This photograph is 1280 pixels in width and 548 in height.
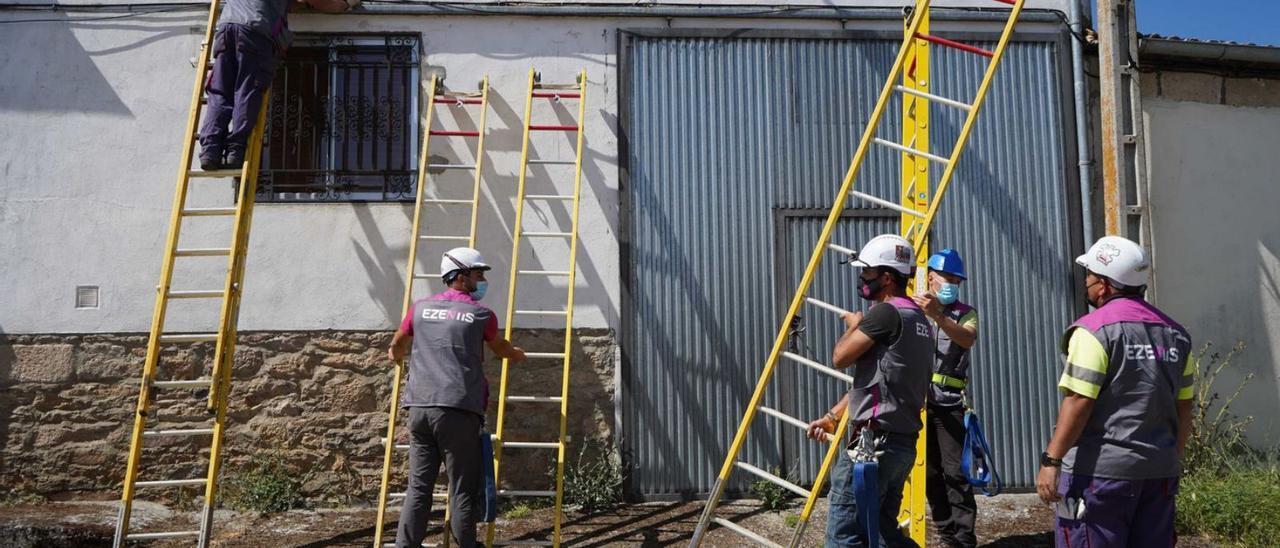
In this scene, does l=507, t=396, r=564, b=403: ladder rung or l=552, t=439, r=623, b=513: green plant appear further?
l=552, t=439, r=623, b=513: green plant

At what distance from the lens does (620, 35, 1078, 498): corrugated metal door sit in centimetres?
733

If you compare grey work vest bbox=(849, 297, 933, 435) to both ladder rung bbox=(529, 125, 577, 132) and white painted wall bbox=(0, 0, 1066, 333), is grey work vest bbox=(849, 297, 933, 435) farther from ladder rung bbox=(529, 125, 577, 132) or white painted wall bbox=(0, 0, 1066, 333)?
ladder rung bbox=(529, 125, 577, 132)

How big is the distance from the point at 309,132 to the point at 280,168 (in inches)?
13.1

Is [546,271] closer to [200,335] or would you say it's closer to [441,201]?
[441,201]

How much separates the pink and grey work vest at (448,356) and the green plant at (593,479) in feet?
5.47

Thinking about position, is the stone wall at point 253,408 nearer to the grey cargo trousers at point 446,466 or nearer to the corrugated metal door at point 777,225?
the corrugated metal door at point 777,225

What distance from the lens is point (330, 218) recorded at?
7.26m

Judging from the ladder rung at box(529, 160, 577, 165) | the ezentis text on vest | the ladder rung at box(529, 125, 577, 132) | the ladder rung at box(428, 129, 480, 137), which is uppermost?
the ladder rung at box(529, 125, 577, 132)

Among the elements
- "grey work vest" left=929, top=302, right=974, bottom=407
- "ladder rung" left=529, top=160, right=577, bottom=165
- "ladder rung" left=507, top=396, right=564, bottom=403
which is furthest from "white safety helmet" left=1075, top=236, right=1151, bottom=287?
"ladder rung" left=529, top=160, right=577, bottom=165

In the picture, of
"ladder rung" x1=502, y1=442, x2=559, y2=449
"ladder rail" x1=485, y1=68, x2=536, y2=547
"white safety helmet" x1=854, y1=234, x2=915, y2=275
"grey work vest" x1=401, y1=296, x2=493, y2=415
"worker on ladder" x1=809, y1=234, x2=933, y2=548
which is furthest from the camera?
"ladder rung" x1=502, y1=442, x2=559, y2=449

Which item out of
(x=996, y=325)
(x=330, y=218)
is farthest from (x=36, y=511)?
(x=996, y=325)

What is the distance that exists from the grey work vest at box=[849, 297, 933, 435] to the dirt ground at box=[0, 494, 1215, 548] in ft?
6.53

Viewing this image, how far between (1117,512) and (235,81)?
17.6 feet

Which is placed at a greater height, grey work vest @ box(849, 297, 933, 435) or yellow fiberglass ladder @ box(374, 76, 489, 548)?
yellow fiberglass ladder @ box(374, 76, 489, 548)
